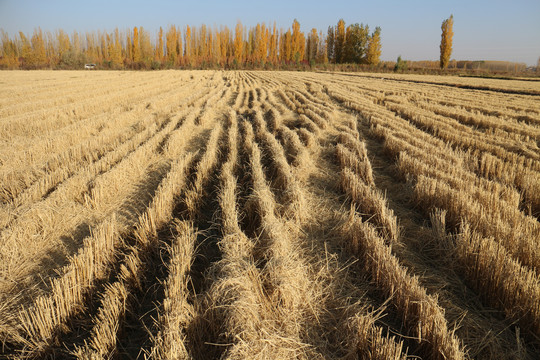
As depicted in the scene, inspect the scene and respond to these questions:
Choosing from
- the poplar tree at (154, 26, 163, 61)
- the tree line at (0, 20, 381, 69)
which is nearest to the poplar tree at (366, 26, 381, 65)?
the tree line at (0, 20, 381, 69)

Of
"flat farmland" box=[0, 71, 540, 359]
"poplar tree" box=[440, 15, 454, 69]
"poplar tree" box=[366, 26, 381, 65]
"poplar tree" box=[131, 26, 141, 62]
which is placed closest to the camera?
"flat farmland" box=[0, 71, 540, 359]

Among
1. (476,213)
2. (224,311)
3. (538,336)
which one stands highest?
(476,213)

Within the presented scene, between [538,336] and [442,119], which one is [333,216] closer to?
[538,336]

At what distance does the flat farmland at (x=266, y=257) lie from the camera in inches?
76.8

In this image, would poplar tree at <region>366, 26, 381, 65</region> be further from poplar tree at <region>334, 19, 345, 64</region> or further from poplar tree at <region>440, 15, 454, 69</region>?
poplar tree at <region>440, 15, 454, 69</region>

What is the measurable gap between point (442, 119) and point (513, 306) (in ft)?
28.3

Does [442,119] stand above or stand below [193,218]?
above

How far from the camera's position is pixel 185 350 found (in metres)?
1.77

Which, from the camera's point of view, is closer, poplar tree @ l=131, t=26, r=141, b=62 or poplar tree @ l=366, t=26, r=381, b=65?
poplar tree @ l=366, t=26, r=381, b=65

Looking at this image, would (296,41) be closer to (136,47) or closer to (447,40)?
(447,40)

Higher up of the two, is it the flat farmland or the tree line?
the tree line

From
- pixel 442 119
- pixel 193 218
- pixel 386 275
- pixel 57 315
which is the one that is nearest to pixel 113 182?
pixel 193 218

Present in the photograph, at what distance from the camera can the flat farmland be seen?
1950 mm

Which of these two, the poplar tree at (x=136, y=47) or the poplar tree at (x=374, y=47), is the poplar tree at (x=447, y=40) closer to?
the poplar tree at (x=374, y=47)
